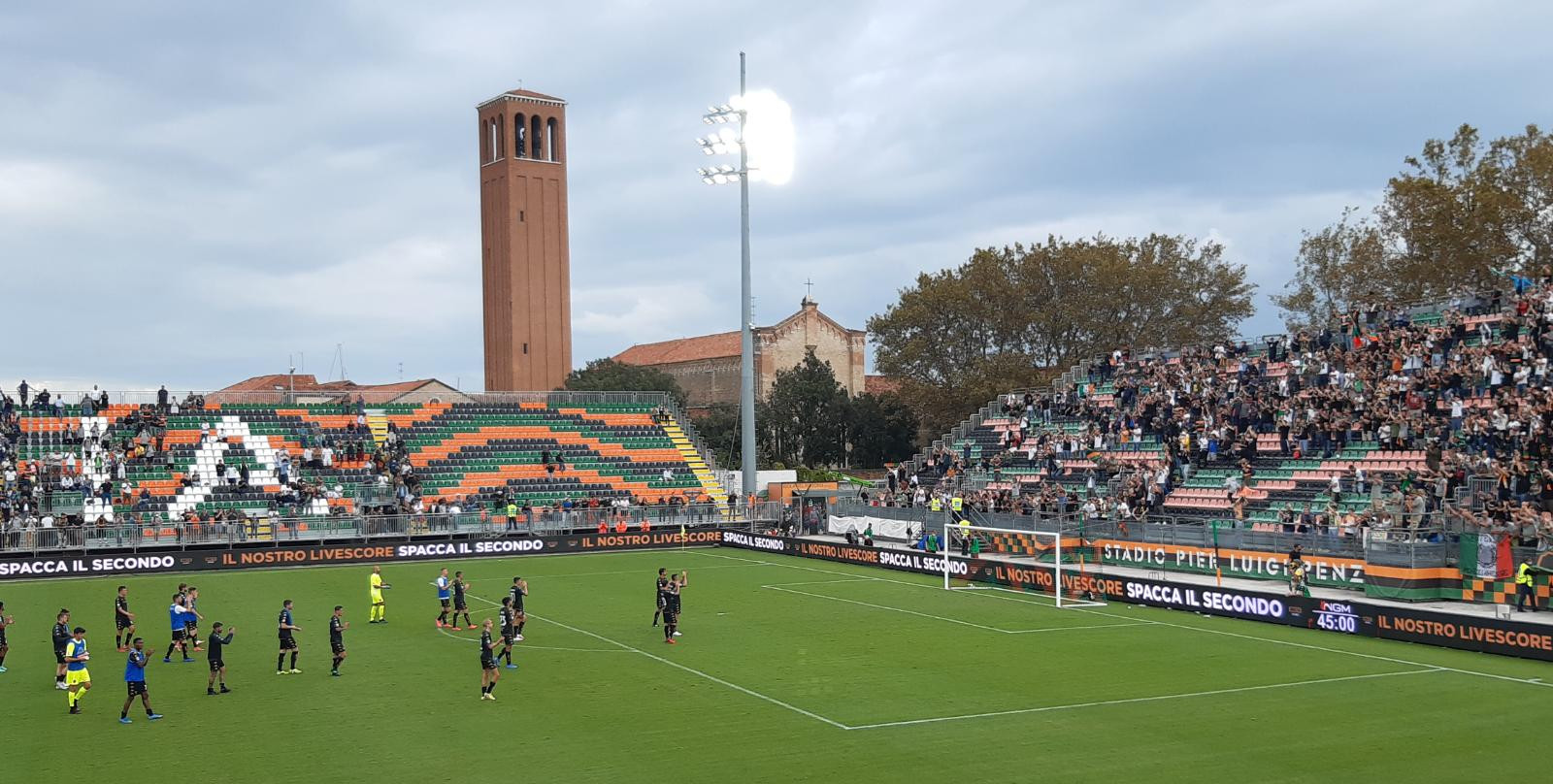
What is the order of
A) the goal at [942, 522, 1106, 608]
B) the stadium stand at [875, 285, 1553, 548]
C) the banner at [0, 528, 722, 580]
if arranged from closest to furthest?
the goal at [942, 522, 1106, 608] < the stadium stand at [875, 285, 1553, 548] < the banner at [0, 528, 722, 580]

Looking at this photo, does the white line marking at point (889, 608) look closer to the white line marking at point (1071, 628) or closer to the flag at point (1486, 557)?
the white line marking at point (1071, 628)

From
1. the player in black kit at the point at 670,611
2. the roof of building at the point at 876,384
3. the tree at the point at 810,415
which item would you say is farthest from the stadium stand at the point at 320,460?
the roof of building at the point at 876,384

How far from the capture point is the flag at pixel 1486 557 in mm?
30578

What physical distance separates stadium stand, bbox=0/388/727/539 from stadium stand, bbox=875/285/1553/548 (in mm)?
15049

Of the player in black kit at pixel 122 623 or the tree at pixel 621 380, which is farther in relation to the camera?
the tree at pixel 621 380

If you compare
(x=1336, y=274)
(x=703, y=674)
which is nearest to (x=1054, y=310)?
(x=1336, y=274)

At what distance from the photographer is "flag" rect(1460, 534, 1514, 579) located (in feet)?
100

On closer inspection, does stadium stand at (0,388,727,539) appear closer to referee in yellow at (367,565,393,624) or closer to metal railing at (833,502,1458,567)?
metal railing at (833,502,1458,567)

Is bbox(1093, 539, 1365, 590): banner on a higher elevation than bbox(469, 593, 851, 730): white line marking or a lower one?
higher

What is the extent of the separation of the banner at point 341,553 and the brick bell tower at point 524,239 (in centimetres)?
4879

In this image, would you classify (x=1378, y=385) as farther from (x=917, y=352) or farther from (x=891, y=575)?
(x=917, y=352)

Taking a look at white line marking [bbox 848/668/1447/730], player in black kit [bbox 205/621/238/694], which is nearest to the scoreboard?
white line marking [bbox 848/668/1447/730]

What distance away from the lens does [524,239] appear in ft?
334

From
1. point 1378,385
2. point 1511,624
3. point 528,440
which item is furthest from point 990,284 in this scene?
point 1511,624
